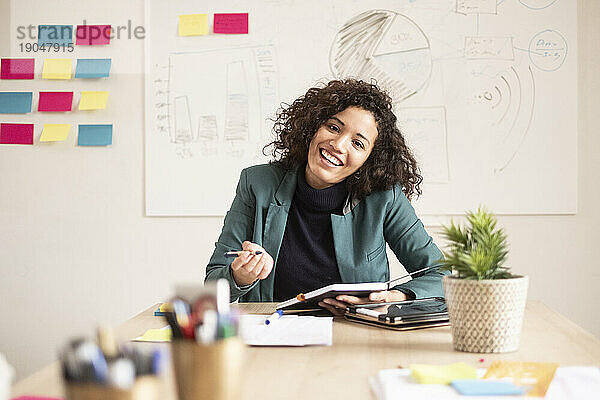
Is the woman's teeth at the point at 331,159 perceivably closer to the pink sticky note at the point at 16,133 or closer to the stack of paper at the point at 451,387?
the stack of paper at the point at 451,387

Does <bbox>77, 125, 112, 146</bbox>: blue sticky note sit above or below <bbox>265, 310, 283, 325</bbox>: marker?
above

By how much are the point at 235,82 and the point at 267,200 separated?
1326 millimetres

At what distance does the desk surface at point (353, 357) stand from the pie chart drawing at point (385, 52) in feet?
5.78

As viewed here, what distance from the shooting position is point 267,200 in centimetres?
198

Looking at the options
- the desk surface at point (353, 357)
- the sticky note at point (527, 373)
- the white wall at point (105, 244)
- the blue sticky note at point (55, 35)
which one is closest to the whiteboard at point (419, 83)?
the white wall at point (105, 244)

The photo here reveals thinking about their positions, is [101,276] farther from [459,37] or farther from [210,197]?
[459,37]

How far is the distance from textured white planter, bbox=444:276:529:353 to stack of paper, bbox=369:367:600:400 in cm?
16

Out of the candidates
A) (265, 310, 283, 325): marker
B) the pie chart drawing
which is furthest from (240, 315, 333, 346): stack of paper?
the pie chart drawing

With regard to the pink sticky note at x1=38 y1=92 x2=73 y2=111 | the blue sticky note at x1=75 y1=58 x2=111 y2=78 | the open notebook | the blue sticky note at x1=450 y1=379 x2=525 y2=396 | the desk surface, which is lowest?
the desk surface

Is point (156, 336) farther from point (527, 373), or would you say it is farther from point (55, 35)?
point (55, 35)

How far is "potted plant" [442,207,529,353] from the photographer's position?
1.18 m

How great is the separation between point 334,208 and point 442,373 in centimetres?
106

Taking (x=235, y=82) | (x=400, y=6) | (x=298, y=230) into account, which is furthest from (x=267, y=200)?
(x=400, y=6)

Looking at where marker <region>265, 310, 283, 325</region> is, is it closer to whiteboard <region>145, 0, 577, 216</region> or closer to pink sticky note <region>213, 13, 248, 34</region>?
whiteboard <region>145, 0, 577, 216</region>
